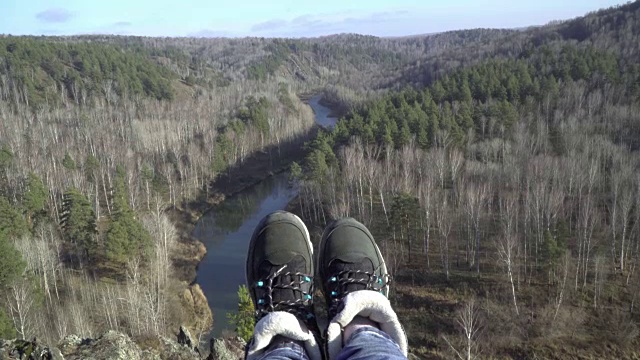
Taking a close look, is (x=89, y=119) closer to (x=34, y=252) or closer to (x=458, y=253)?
(x=34, y=252)

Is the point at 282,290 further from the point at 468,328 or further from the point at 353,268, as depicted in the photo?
the point at 468,328

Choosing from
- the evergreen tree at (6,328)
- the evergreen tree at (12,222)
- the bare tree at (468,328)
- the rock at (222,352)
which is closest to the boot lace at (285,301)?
the rock at (222,352)

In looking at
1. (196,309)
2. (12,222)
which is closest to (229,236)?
(196,309)

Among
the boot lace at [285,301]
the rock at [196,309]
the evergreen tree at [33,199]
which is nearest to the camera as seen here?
the boot lace at [285,301]

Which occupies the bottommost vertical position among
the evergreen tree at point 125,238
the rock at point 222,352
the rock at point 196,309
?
the rock at point 196,309

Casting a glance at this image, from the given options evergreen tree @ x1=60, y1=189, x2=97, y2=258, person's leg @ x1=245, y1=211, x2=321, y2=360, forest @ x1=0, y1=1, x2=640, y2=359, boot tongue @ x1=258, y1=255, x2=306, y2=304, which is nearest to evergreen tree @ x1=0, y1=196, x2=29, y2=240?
forest @ x1=0, y1=1, x2=640, y2=359

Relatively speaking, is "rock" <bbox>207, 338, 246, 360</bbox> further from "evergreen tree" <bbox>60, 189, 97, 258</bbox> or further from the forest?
"evergreen tree" <bbox>60, 189, 97, 258</bbox>

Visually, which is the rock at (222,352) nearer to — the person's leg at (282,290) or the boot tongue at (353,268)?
the person's leg at (282,290)
